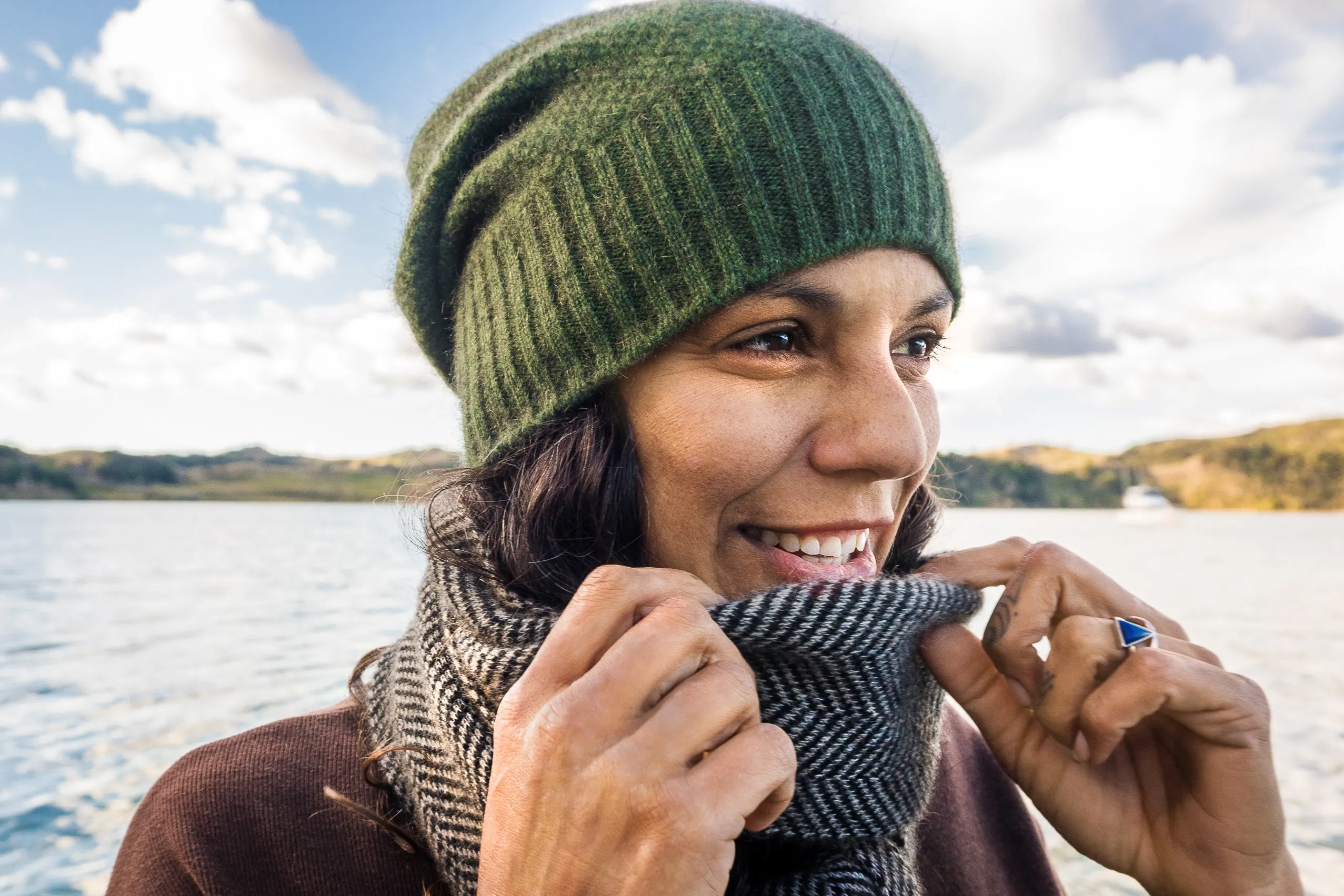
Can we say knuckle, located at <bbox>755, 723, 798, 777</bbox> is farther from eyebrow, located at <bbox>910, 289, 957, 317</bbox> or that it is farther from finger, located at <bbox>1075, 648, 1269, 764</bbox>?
eyebrow, located at <bbox>910, 289, 957, 317</bbox>

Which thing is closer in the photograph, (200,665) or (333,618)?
(200,665)

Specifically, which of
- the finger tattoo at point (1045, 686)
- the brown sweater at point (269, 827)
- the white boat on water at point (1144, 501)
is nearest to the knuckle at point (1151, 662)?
the finger tattoo at point (1045, 686)

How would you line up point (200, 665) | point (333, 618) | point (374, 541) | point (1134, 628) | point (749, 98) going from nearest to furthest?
point (1134, 628) < point (749, 98) < point (200, 665) < point (333, 618) < point (374, 541)

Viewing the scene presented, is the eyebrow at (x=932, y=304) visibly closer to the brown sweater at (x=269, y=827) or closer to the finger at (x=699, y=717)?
the finger at (x=699, y=717)

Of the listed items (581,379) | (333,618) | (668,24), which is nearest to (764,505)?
(581,379)

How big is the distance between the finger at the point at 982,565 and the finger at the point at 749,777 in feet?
2.17

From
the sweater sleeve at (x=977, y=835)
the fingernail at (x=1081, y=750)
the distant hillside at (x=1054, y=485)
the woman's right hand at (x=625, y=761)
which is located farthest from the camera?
the distant hillside at (x=1054, y=485)

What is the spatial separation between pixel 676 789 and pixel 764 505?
644mm

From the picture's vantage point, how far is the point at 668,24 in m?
1.54

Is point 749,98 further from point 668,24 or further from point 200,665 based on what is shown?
point 200,665

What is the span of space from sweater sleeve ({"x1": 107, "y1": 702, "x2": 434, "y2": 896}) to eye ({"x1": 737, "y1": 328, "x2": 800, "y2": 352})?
1179 millimetres

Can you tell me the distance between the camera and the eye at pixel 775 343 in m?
1.47

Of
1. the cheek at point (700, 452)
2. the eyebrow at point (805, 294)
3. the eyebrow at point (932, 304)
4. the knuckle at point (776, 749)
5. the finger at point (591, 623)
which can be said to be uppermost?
the eyebrow at point (932, 304)

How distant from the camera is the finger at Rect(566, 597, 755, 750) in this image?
0.93 m
